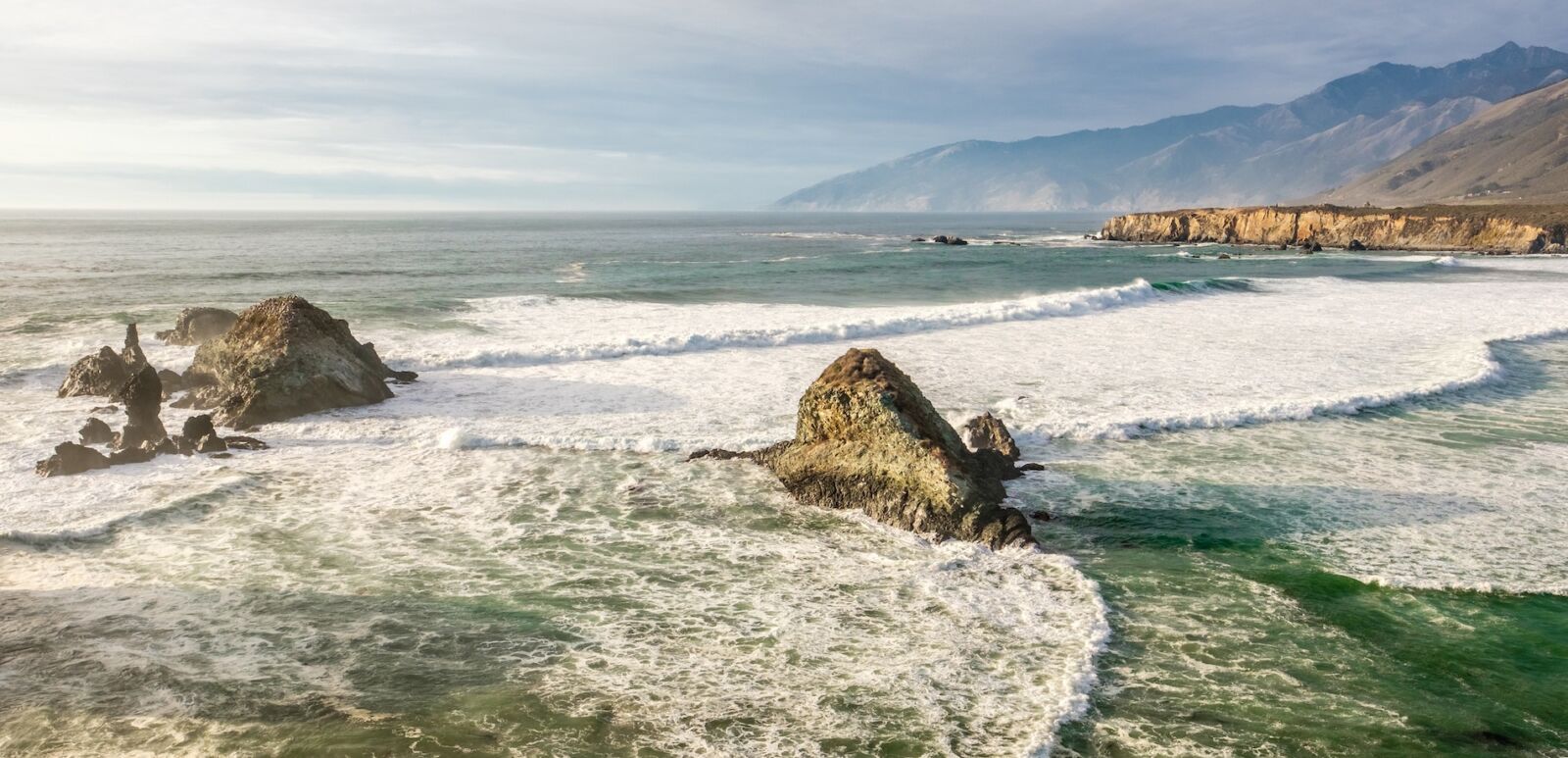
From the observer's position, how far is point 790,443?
41.6 ft

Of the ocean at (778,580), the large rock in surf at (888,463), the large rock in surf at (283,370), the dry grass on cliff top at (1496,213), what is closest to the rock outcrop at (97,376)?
the ocean at (778,580)

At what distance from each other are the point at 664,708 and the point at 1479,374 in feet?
68.3

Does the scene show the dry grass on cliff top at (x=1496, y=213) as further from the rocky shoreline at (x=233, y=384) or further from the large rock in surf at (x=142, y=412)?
the large rock in surf at (x=142, y=412)

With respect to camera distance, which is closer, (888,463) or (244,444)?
(888,463)

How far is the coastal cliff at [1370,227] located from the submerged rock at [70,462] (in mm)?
89095

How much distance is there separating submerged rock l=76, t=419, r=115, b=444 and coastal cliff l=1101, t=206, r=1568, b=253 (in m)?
88.6

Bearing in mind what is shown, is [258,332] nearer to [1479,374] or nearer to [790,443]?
[790,443]

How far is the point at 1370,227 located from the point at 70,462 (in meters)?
98.4

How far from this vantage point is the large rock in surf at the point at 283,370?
52.2ft

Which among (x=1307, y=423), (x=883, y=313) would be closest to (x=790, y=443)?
(x=1307, y=423)

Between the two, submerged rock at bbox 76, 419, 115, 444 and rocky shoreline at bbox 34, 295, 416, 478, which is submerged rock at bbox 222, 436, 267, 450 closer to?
rocky shoreline at bbox 34, 295, 416, 478

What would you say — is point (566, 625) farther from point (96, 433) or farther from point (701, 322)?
point (701, 322)

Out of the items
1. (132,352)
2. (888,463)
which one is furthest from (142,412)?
(888,463)

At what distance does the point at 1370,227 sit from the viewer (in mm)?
83812
